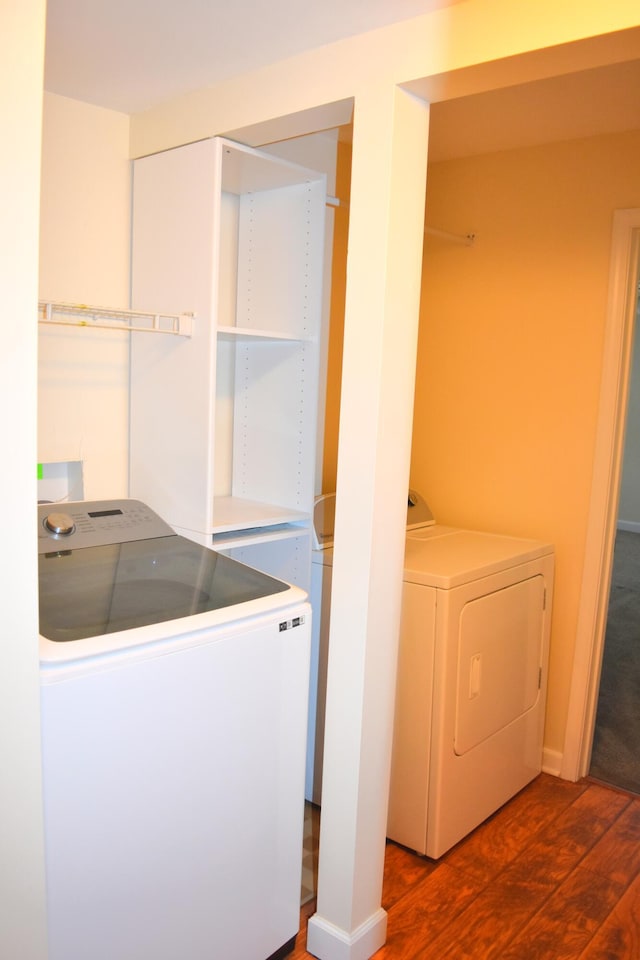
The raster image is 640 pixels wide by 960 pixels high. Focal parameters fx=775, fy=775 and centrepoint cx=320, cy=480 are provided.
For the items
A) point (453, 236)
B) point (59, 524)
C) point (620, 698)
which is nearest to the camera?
point (59, 524)

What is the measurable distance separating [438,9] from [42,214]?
122 centimetres

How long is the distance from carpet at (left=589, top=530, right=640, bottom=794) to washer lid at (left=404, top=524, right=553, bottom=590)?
939mm

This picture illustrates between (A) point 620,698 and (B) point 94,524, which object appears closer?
(B) point 94,524

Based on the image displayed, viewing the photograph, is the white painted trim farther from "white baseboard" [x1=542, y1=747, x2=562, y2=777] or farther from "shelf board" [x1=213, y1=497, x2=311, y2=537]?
"white baseboard" [x1=542, y1=747, x2=562, y2=777]

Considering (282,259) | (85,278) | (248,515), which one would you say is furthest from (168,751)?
(282,259)

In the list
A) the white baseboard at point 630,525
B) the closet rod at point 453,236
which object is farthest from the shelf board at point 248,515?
the white baseboard at point 630,525

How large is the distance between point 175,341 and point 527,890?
1899mm

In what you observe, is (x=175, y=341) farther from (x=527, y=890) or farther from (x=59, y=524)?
(x=527, y=890)

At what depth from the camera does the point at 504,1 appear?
1517 mm

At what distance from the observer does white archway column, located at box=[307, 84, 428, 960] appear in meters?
1.74

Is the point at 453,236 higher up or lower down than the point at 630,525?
higher up

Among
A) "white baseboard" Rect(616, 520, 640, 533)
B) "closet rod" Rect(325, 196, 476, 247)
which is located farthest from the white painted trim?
"white baseboard" Rect(616, 520, 640, 533)

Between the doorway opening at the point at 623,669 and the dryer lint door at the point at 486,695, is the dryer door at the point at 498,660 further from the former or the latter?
the doorway opening at the point at 623,669

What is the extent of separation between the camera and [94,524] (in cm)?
212
